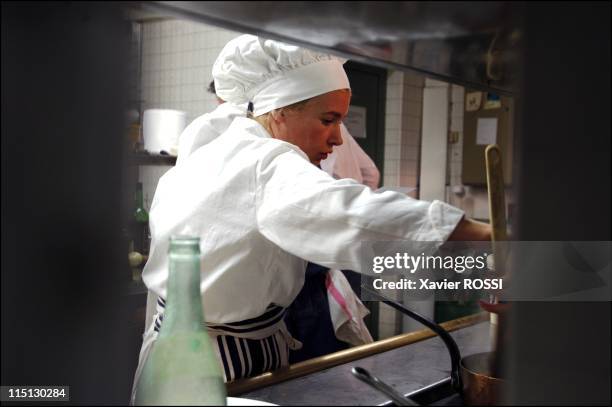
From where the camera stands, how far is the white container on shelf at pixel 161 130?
319 cm

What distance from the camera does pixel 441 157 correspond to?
4.54m

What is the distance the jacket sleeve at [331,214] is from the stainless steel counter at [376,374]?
0.25m

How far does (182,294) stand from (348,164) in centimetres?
262

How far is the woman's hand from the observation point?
34.9 inches

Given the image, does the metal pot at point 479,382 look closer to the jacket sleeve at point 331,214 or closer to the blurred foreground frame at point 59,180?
the jacket sleeve at point 331,214

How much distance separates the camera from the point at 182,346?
2.14 feet

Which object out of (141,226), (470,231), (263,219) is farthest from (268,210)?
(141,226)

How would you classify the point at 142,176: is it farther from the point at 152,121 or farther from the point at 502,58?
the point at 502,58

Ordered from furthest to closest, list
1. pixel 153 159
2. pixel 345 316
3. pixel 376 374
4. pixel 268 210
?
pixel 153 159 → pixel 345 316 → pixel 376 374 → pixel 268 210

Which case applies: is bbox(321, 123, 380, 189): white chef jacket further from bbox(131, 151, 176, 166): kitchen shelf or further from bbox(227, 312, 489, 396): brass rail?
bbox(227, 312, 489, 396): brass rail

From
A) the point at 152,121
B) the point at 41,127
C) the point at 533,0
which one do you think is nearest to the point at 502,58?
the point at 533,0

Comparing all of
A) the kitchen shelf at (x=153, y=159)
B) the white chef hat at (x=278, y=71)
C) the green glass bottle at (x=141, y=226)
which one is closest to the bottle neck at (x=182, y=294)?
the white chef hat at (x=278, y=71)

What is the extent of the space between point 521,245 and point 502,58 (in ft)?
1.38

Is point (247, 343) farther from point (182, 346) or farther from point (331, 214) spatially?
point (182, 346)
